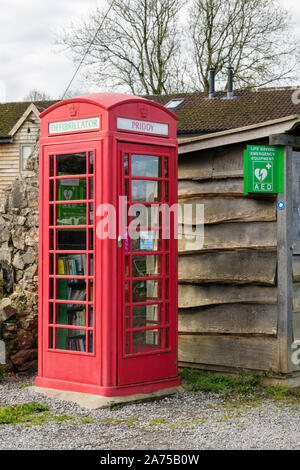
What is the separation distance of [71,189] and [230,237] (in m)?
1.79

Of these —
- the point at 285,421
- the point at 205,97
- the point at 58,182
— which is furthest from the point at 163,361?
the point at 205,97

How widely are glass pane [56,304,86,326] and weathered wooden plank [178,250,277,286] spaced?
4.87ft

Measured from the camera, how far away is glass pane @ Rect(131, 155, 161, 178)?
636 centimetres

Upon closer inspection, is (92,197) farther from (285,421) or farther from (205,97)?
(205,97)

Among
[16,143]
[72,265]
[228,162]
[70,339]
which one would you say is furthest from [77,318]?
[16,143]

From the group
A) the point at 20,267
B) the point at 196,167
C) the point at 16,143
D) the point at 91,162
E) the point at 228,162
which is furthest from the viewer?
the point at 16,143

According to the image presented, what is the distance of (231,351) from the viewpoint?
281 inches

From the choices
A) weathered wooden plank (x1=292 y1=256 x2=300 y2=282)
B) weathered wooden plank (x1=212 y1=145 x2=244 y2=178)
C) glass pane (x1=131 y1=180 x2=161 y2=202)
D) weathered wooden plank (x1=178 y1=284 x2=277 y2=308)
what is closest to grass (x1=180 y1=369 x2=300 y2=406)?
weathered wooden plank (x1=178 y1=284 x2=277 y2=308)

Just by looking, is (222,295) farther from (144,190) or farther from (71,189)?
(71,189)

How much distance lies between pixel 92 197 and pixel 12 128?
72.8ft

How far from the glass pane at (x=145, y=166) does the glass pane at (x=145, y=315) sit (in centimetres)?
124

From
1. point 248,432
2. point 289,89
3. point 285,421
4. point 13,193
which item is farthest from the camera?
point 289,89

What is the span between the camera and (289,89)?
1057 inches

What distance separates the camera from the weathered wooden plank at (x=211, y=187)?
23.5 ft
